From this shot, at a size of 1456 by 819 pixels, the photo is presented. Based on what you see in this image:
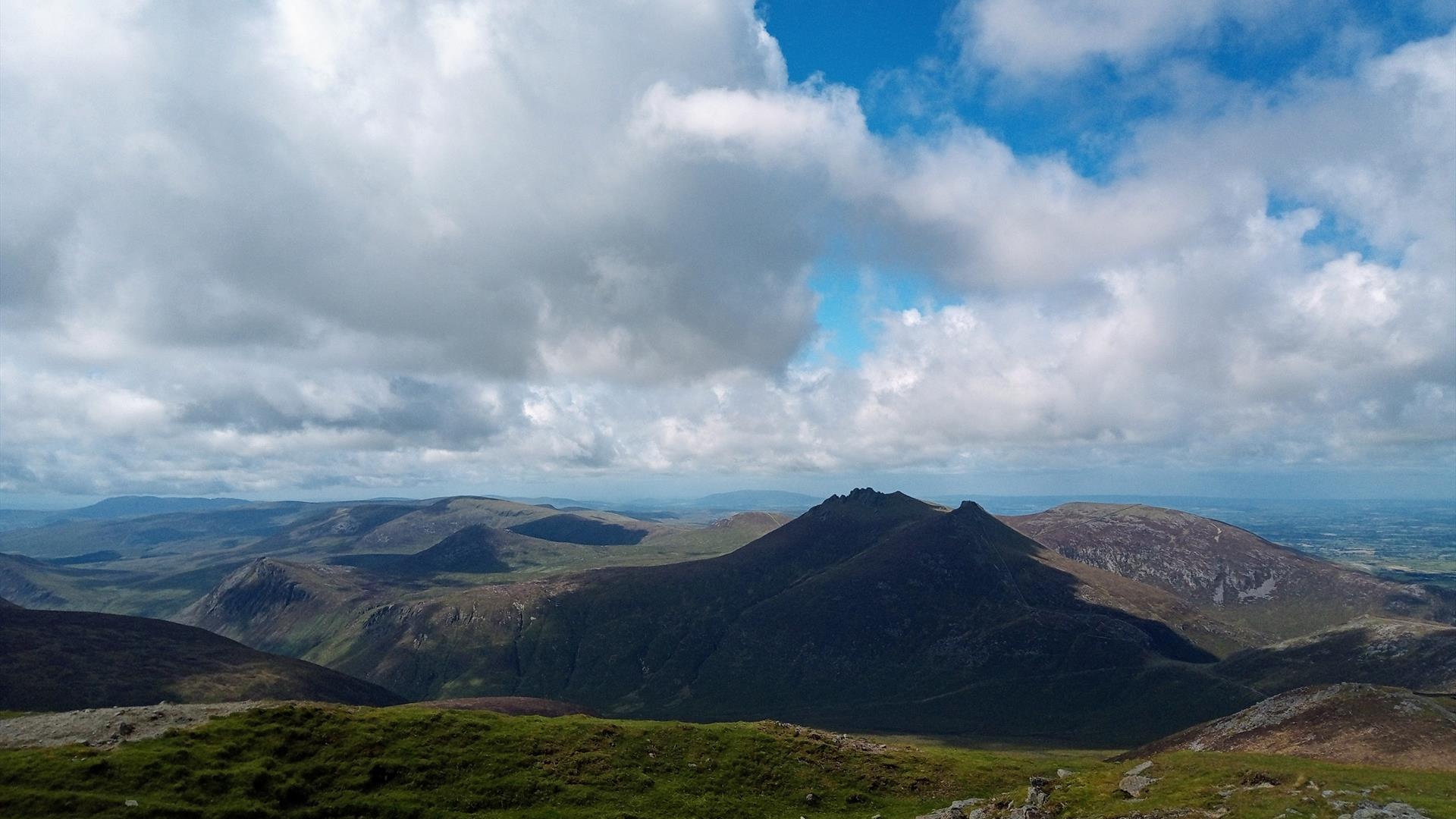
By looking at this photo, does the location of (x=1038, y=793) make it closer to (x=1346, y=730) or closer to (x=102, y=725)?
(x=102, y=725)

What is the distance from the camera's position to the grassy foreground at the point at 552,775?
169ft

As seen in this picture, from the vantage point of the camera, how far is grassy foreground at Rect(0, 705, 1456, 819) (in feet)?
169

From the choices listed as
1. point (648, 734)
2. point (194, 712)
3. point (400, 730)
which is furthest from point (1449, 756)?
point (194, 712)

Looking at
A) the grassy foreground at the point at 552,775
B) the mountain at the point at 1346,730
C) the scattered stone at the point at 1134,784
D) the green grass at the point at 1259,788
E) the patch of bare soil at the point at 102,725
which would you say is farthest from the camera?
the mountain at the point at 1346,730

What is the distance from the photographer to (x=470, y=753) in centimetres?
6619

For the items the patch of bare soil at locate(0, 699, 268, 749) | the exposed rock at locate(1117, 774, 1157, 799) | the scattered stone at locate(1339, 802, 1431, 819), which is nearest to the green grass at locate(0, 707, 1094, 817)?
the patch of bare soil at locate(0, 699, 268, 749)

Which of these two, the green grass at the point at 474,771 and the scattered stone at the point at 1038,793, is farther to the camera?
the scattered stone at the point at 1038,793

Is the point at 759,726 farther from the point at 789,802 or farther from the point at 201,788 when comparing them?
the point at 201,788

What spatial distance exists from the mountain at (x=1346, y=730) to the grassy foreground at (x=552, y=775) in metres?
44.1

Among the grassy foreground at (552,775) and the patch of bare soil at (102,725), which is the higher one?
the patch of bare soil at (102,725)

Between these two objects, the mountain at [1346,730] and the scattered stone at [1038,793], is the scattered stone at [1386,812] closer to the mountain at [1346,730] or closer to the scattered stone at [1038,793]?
the scattered stone at [1038,793]

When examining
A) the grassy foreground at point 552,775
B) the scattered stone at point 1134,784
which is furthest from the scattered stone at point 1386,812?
the scattered stone at point 1134,784

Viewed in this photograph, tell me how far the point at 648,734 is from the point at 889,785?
2557 centimetres

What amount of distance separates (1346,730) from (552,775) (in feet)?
395
